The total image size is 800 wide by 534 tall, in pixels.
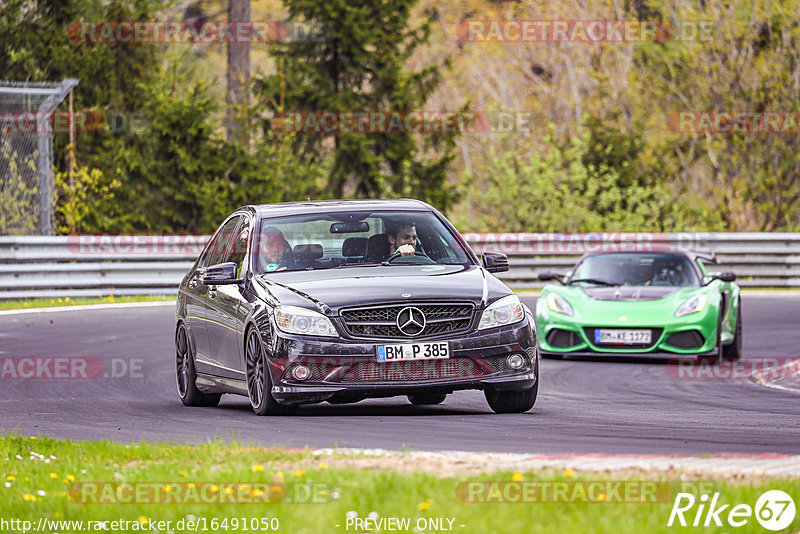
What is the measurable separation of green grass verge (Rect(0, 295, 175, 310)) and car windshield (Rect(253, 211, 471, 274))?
1221 centimetres

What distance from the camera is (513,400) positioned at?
1127 cm

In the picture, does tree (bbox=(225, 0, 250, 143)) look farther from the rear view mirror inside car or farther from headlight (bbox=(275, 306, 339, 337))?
headlight (bbox=(275, 306, 339, 337))

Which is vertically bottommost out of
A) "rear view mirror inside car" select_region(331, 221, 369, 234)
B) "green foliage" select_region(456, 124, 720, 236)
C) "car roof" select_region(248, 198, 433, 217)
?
"green foliage" select_region(456, 124, 720, 236)

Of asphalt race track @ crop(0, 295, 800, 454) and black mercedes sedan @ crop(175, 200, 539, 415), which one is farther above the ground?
black mercedes sedan @ crop(175, 200, 539, 415)

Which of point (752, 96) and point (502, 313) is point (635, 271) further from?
point (752, 96)

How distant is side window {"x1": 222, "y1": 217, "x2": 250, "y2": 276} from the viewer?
12.0 meters

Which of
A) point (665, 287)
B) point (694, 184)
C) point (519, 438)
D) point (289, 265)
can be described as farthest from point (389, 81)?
point (519, 438)

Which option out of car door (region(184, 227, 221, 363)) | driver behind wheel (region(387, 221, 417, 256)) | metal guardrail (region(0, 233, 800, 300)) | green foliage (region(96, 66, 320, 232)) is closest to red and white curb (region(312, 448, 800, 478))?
driver behind wheel (region(387, 221, 417, 256))

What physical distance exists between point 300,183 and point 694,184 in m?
11.1

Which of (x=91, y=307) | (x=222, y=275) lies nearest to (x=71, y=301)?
(x=91, y=307)

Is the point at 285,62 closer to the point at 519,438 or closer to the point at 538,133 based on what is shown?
the point at 538,133

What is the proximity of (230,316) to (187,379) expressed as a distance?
1472 mm

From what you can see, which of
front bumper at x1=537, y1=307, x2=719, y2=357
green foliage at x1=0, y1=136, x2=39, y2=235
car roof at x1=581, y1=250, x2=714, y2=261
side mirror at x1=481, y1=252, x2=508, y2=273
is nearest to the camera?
side mirror at x1=481, y1=252, x2=508, y2=273

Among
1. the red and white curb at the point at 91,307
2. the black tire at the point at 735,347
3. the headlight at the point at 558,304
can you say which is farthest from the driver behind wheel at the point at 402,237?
the red and white curb at the point at 91,307
